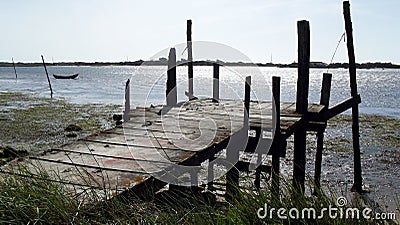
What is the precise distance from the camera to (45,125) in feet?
66.5

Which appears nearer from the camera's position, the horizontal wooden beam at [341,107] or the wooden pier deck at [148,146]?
the wooden pier deck at [148,146]

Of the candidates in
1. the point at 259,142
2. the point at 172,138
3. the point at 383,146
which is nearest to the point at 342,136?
the point at 383,146

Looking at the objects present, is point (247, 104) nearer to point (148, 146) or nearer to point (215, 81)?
point (148, 146)

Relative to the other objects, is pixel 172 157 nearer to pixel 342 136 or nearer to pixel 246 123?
pixel 246 123

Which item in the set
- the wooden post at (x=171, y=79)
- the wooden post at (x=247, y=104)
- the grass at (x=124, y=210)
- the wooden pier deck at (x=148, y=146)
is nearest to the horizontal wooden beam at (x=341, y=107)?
the wooden pier deck at (x=148, y=146)

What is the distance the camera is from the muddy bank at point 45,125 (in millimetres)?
16438

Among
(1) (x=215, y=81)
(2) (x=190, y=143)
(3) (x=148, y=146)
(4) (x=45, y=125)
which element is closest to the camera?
(3) (x=148, y=146)

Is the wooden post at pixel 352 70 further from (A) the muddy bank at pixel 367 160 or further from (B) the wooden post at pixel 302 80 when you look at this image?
(B) the wooden post at pixel 302 80

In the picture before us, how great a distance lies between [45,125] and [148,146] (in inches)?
598

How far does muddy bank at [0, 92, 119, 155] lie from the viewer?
53.9 feet

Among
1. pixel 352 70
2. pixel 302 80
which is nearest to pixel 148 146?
pixel 302 80

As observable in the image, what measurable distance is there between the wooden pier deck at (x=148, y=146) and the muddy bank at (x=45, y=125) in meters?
7.68

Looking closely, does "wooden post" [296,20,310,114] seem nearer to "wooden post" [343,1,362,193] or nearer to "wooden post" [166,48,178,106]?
"wooden post" [343,1,362,193]

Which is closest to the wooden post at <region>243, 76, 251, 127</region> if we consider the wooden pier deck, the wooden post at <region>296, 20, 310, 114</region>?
the wooden pier deck
